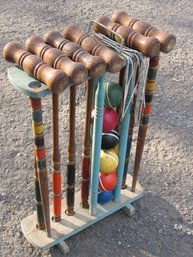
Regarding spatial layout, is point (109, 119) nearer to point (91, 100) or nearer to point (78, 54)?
point (91, 100)

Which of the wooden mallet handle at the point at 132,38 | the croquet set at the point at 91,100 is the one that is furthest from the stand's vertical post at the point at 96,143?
the wooden mallet handle at the point at 132,38

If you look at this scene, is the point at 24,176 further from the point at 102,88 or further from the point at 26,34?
the point at 26,34

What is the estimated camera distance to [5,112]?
3031mm

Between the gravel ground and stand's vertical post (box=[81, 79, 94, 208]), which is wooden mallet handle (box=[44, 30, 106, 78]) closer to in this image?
stand's vertical post (box=[81, 79, 94, 208])

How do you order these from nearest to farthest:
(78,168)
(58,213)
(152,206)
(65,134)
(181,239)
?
(58,213), (181,239), (152,206), (78,168), (65,134)

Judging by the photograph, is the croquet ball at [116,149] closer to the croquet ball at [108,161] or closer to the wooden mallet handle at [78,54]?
the croquet ball at [108,161]

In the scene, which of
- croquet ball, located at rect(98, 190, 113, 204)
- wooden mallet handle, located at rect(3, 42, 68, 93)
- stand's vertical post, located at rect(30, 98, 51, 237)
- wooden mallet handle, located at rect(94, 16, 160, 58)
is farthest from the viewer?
croquet ball, located at rect(98, 190, 113, 204)

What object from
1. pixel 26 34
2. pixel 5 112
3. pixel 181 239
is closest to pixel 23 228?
pixel 181 239

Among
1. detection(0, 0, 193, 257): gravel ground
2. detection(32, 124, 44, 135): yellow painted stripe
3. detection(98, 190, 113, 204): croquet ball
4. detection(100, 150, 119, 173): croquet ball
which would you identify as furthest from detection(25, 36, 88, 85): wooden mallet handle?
detection(0, 0, 193, 257): gravel ground

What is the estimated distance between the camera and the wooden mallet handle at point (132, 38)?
5.59 feet

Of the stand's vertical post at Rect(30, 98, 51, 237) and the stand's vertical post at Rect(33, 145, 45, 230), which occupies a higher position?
the stand's vertical post at Rect(30, 98, 51, 237)

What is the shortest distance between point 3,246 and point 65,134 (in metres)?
0.94

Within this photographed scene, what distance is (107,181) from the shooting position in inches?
81.4

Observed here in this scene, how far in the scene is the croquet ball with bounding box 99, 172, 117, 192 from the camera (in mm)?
2066
